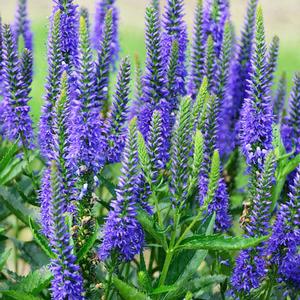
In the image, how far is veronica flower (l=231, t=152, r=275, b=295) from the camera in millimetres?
3092

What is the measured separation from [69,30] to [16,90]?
381 millimetres

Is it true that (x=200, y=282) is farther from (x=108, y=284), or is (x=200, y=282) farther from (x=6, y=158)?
(x=6, y=158)

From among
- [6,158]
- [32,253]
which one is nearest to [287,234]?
[6,158]

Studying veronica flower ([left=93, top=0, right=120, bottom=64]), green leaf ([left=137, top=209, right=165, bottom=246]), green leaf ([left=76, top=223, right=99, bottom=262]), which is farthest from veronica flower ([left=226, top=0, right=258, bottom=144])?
green leaf ([left=76, top=223, right=99, bottom=262])

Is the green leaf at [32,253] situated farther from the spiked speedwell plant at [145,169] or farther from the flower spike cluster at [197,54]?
the flower spike cluster at [197,54]

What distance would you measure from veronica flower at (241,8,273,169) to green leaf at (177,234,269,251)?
550 millimetres

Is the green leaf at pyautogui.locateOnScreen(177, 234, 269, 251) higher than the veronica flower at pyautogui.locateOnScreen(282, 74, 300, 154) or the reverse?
the reverse

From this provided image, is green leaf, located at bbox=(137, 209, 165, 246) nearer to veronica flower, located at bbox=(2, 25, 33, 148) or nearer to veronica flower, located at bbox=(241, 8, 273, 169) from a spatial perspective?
veronica flower, located at bbox=(241, 8, 273, 169)

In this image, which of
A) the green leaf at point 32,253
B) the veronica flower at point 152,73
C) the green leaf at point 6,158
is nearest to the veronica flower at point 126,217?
the veronica flower at point 152,73

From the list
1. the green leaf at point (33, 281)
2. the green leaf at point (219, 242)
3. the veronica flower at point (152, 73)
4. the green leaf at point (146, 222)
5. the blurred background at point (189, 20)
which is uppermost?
the blurred background at point (189, 20)

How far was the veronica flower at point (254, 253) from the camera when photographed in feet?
10.1

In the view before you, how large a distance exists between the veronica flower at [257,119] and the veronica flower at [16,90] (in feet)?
3.46

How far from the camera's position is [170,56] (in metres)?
3.54

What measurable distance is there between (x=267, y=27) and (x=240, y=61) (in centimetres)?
937
